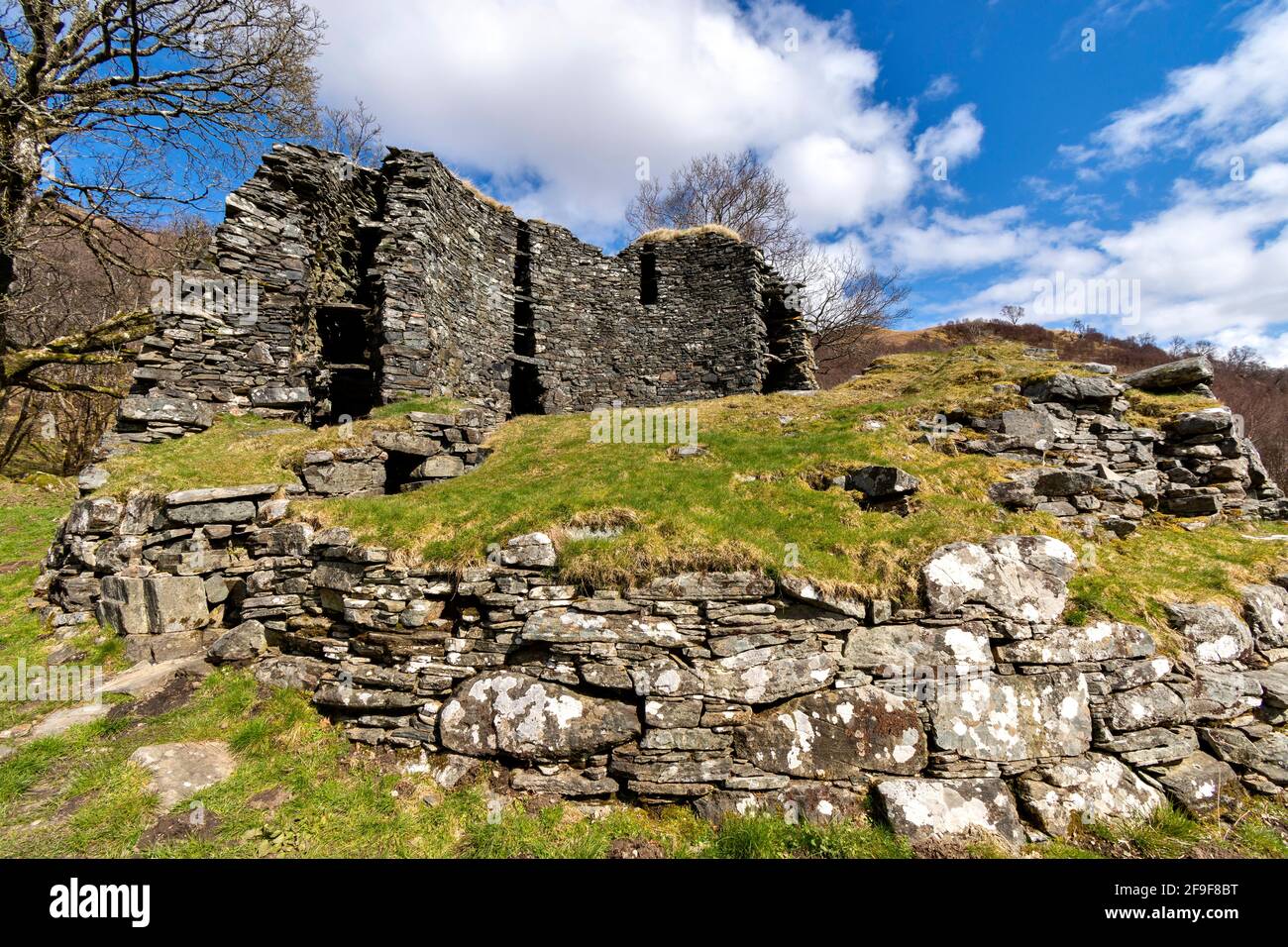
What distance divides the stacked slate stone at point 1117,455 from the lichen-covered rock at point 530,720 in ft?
Answer: 29.1

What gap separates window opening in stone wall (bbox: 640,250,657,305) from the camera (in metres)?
24.0

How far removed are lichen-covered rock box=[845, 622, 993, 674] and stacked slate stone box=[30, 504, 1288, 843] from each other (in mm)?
26

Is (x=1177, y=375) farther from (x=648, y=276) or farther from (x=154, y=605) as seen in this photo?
(x=154, y=605)

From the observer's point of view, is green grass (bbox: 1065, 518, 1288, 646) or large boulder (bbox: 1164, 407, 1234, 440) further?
large boulder (bbox: 1164, 407, 1234, 440)

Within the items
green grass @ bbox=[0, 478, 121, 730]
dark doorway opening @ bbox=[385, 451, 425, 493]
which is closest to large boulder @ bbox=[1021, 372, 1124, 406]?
dark doorway opening @ bbox=[385, 451, 425, 493]

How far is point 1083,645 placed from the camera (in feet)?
21.7

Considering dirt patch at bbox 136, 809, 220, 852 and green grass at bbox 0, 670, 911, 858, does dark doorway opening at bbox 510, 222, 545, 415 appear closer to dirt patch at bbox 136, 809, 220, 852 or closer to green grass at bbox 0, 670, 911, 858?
green grass at bbox 0, 670, 911, 858

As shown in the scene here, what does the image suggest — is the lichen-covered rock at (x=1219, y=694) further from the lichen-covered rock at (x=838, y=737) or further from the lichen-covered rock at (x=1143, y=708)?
the lichen-covered rock at (x=838, y=737)

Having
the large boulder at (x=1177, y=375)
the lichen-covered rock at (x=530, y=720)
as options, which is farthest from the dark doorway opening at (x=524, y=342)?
the large boulder at (x=1177, y=375)

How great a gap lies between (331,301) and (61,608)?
1085cm

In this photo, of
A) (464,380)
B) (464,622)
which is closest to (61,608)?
(464,622)

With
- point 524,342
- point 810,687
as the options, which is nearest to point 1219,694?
point 810,687

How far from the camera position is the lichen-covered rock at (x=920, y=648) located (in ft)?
21.0
